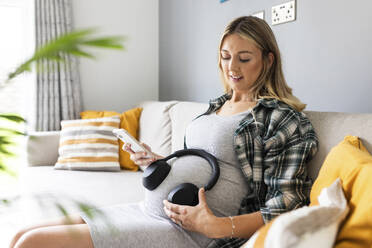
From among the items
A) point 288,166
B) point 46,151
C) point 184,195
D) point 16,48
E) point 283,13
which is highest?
point 283,13

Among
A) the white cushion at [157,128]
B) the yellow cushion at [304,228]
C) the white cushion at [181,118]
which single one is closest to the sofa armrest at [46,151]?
the white cushion at [157,128]

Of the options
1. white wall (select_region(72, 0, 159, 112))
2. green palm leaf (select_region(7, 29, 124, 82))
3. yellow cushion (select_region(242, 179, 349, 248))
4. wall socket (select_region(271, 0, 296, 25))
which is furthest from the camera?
white wall (select_region(72, 0, 159, 112))

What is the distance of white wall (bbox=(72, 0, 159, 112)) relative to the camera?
326cm

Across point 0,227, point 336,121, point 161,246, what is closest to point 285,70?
point 336,121

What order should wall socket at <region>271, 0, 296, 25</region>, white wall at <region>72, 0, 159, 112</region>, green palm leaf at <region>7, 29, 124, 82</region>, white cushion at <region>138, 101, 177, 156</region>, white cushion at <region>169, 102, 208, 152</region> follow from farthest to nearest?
white wall at <region>72, 0, 159, 112</region> → white cushion at <region>138, 101, 177, 156</region> → white cushion at <region>169, 102, 208, 152</region> → wall socket at <region>271, 0, 296, 25</region> → green palm leaf at <region>7, 29, 124, 82</region>

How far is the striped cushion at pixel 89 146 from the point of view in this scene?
2551mm

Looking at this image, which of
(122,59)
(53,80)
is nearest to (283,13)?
(122,59)

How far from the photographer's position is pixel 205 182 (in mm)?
1331

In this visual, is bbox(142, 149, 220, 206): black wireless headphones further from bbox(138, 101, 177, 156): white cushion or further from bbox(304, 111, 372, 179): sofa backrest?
bbox(138, 101, 177, 156): white cushion

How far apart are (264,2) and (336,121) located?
42.5 inches

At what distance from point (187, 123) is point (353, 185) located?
57.0 inches

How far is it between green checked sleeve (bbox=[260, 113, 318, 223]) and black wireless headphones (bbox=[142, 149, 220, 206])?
17cm

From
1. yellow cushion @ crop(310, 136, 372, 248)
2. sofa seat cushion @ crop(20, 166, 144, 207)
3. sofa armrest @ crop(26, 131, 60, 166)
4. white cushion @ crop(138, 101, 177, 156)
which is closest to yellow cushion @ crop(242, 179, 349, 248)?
yellow cushion @ crop(310, 136, 372, 248)

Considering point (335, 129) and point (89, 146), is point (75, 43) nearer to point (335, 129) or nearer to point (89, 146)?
point (335, 129)
